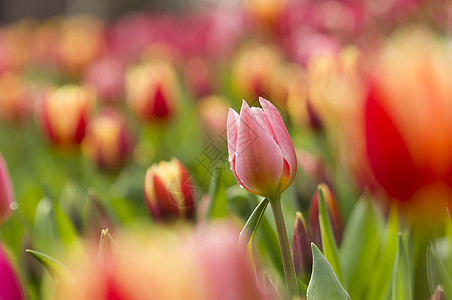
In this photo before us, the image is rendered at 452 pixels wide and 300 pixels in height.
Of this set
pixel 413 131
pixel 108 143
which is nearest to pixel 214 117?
pixel 108 143

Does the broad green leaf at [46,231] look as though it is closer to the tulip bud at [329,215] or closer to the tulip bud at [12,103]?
the tulip bud at [329,215]

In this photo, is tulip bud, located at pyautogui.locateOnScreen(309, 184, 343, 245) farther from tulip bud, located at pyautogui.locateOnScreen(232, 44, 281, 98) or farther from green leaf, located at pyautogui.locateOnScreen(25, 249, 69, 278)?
tulip bud, located at pyautogui.locateOnScreen(232, 44, 281, 98)

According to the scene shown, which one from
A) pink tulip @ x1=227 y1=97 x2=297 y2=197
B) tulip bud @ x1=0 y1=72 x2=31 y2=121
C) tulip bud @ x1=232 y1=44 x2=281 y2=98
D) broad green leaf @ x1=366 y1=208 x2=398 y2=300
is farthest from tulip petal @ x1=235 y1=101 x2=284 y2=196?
tulip bud @ x1=0 y1=72 x2=31 y2=121

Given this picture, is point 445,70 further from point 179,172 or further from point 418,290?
point 179,172

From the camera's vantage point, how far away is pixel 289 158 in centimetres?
56

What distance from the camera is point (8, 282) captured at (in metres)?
0.54

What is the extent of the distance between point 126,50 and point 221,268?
2.69 meters

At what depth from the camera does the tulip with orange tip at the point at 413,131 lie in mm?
427

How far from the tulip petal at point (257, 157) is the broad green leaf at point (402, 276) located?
12cm

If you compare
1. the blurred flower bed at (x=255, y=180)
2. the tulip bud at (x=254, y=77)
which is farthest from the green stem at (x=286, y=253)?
the tulip bud at (x=254, y=77)

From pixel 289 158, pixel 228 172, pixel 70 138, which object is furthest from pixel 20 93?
pixel 289 158

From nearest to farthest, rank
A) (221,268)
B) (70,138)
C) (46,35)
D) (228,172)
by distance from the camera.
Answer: (221,268) < (228,172) < (70,138) < (46,35)

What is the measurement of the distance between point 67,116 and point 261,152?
0.82 metres

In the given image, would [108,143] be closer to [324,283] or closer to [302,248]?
[302,248]
